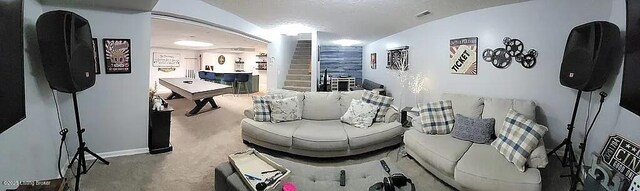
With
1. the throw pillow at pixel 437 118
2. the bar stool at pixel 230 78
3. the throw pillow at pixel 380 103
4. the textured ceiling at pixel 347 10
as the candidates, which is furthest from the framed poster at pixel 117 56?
the bar stool at pixel 230 78

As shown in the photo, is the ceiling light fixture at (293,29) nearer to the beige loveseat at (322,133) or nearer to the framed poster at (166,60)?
the beige loveseat at (322,133)

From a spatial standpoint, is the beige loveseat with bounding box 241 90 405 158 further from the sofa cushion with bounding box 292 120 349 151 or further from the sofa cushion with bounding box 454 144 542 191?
the sofa cushion with bounding box 454 144 542 191

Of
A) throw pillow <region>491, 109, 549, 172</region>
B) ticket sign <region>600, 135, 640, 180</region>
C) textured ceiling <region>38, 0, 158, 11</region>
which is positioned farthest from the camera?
textured ceiling <region>38, 0, 158, 11</region>

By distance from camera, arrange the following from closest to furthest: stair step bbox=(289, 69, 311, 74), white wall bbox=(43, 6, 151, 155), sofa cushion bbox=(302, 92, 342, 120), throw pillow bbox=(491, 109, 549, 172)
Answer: throw pillow bbox=(491, 109, 549, 172) → white wall bbox=(43, 6, 151, 155) → sofa cushion bbox=(302, 92, 342, 120) → stair step bbox=(289, 69, 311, 74)

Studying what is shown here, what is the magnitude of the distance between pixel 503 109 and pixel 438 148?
989mm

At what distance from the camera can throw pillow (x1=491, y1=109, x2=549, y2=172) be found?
87.7 inches

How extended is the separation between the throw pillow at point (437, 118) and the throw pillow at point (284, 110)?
63.4 inches

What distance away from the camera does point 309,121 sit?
3643mm

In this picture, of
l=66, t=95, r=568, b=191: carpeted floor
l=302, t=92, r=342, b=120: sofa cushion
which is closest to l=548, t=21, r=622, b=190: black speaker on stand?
l=66, t=95, r=568, b=191: carpeted floor

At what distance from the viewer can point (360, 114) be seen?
11.4 ft

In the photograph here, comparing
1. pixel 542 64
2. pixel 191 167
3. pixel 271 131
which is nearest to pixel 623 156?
pixel 542 64

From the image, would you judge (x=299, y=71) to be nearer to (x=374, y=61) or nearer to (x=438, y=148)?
(x=374, y=61)

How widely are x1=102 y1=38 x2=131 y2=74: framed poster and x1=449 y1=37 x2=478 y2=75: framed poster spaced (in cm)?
444

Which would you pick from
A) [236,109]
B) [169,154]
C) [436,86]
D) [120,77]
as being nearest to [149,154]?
[169,154]
